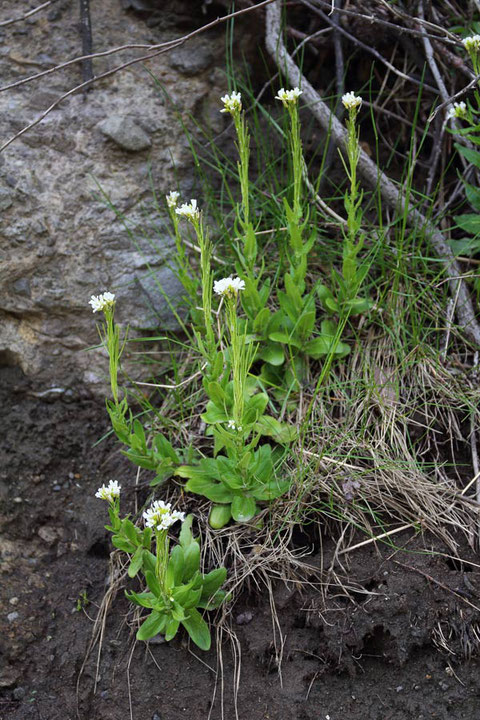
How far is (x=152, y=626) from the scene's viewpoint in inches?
76.6

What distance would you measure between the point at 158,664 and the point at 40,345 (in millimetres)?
1264

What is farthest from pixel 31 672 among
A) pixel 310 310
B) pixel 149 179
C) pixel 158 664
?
pixel 149 179

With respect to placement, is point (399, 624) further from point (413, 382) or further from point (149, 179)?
point (149, 179)

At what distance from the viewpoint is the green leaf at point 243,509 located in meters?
2.10

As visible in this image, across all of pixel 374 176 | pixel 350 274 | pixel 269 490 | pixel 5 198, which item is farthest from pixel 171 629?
pixel 374 176

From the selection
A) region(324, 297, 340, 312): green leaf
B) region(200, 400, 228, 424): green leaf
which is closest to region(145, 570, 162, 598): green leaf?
region(200, 400, 228, 424): green leaf

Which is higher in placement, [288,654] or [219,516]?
[219,516]

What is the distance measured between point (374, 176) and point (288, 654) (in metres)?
1.81

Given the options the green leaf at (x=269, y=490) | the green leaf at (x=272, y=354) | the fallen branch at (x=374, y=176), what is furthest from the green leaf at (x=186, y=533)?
the fallen branch at (x=374, y=176)

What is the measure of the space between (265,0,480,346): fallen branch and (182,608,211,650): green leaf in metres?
1.40

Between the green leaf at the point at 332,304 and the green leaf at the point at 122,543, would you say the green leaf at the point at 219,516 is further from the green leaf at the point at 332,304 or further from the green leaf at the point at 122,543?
the green leaf at the point at 332,304

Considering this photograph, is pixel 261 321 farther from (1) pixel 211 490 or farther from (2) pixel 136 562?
(2) pixel 136 562

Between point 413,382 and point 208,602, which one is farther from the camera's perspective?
point 413,382

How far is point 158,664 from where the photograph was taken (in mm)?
2066
